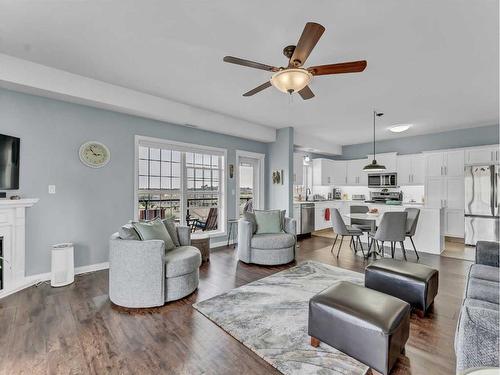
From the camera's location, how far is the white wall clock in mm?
3643

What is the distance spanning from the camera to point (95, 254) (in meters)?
3.77

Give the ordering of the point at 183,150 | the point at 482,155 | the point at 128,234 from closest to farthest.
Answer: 1. the point at 128,234
2. the point at 183,150
3. the point at 482,155

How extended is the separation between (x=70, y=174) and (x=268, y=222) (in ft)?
10.4

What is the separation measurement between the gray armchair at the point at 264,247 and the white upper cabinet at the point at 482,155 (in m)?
4.77

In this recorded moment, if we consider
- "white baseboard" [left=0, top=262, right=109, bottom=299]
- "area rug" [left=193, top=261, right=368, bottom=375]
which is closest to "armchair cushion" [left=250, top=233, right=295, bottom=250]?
"area rug" [left=193, top=261, right=368, bottom=375]

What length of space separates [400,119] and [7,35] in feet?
20.3

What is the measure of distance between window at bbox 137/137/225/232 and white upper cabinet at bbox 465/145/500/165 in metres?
5.66

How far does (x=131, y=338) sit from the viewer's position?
2.08m

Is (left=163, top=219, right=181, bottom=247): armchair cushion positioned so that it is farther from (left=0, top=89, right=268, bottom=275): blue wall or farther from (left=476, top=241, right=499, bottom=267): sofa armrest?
(left=476, top=241, right=499, bottom=267): sofa armrest

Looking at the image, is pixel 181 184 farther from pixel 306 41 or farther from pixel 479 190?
pixel 479 190

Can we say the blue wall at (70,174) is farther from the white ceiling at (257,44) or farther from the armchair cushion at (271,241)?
the armchair cushion at (271,241)

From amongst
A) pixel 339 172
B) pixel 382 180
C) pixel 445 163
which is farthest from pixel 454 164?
pixel 339 172

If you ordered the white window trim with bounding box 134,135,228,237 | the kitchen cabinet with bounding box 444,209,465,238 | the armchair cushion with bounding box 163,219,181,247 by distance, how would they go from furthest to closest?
the kitchen cabinet with bounding box 444,209,465,238 → the white window trim with bounding box 134,135,228,237 → the armchair cushion with bounding box 163,219,181,247

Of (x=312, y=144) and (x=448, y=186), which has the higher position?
(x=312, y=144)
